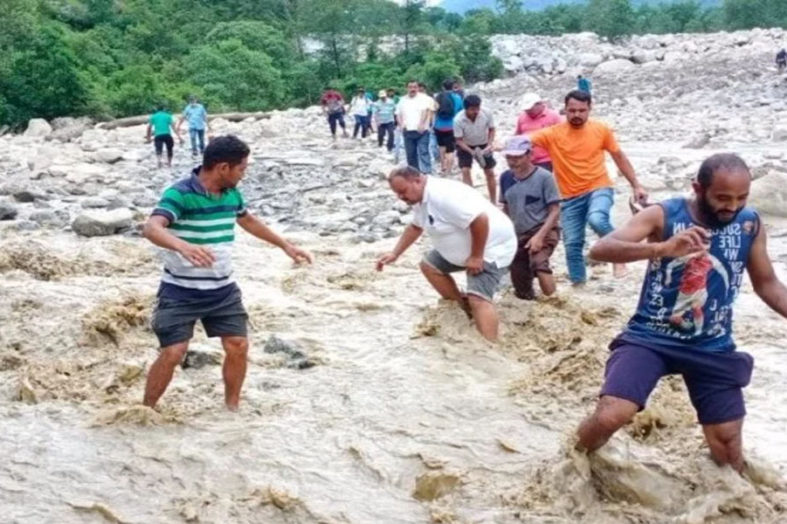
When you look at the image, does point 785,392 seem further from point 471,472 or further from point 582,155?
point 582,155

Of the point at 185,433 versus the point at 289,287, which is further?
the point at 289,287

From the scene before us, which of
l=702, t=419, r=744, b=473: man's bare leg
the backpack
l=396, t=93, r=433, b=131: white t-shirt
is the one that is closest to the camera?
l=702, t=419, r=744, b=473: man's bare leg

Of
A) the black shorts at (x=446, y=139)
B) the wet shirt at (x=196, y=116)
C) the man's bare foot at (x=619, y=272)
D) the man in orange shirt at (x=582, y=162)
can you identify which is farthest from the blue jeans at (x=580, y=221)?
the wet shirt at (x=196, y=116)

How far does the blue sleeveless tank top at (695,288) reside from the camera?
3867mm

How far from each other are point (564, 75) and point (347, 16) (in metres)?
12.3

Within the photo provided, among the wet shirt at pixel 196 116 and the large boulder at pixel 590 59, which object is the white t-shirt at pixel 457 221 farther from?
the large boulder at pixel 590 59

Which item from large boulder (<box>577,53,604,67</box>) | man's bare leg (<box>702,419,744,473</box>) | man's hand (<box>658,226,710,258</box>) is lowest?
man's bare leg (<box>702,419,744,473</box>)

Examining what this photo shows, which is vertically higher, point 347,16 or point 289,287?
point 347,16

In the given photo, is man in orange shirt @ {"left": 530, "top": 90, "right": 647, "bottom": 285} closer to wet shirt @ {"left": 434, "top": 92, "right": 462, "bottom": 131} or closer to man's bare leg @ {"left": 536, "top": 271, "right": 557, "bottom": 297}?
man's bare leg @ {"left": 536, "top": 271, "right": 557, "bottom": 297}

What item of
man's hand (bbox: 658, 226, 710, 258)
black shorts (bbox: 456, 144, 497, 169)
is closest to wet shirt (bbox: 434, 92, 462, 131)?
black shorts (bbox: 456, 144, 497, 169)

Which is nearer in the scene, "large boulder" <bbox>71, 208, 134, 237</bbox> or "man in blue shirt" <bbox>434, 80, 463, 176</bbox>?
"large boulder" <bbox>71, 208, 134, 237</bbox>

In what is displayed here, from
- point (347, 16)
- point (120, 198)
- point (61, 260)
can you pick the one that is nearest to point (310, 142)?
point (120, 198)

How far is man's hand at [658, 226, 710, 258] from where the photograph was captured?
3621 millimetres

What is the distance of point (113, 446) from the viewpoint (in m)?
4.95
